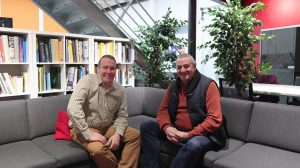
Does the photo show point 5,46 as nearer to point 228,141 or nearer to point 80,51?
point 80,51

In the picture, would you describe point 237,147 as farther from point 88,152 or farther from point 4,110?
point 4,110

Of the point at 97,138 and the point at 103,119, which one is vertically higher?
the point at 103,119

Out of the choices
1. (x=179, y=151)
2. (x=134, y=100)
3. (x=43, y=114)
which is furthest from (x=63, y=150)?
(x=134, y=100)

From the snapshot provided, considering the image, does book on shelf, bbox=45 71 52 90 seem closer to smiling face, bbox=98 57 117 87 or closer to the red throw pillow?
the red throw pillow

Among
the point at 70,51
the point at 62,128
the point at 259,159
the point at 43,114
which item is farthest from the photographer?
the point at 70,51

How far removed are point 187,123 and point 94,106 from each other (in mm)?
914

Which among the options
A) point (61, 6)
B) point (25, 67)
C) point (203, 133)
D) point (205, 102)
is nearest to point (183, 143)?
point (203, 133)

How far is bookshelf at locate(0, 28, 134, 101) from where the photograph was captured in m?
2.88

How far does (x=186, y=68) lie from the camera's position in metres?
2.52

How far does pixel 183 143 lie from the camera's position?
238 cm

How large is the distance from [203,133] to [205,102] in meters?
0.30

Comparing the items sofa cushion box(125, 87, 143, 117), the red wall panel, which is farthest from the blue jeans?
the red wall panel

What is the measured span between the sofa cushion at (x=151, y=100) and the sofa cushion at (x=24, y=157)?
5.30 feet

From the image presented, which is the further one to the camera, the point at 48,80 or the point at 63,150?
the point at 48,80
